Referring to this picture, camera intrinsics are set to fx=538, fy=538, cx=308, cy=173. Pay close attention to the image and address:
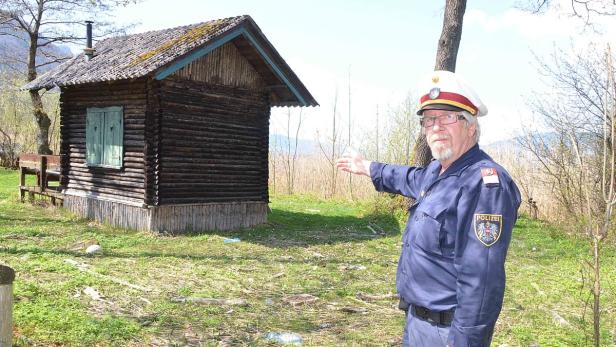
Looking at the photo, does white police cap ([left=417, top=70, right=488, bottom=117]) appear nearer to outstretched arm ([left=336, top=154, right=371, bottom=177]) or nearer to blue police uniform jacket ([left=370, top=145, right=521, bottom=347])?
blue police uniform jacket ([left=370, top=145, right=521, bottom=347])

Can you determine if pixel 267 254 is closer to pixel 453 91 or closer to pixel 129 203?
pixel 129 203

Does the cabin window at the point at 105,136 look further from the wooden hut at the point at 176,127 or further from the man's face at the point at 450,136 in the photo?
the man's face at the point at 450,136

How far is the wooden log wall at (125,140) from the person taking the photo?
11.8 m

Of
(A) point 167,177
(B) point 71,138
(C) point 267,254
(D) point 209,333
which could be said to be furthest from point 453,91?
(B) point 71,138

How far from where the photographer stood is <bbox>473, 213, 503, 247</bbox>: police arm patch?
7.58ft

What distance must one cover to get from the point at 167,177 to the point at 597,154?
32.9 ft

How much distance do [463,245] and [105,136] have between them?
11.6 metres

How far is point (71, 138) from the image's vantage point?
45.5 ft

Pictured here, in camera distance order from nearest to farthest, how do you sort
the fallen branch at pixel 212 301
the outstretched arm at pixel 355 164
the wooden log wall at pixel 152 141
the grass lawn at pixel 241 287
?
the outstretched arm at pixel 355 164 → the grass lawn at pixel 241 287 → the fallen branch at pixel 212 301 → the wooden log wall at pixel 152 141

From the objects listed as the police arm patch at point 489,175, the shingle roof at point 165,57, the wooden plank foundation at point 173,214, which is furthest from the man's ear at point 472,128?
the wooden plank foundation at point 173,214

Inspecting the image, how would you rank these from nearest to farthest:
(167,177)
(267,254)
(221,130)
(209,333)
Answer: (209,333) → (267,254) → (167,177) → (221,130)

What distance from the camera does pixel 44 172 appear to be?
1538cm

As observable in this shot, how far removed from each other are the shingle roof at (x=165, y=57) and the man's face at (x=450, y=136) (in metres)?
8.50

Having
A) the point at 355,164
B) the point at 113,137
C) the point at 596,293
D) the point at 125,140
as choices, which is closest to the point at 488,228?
the point at 355,164
